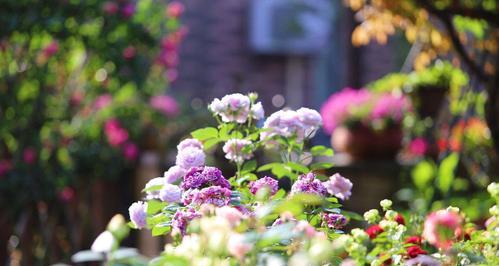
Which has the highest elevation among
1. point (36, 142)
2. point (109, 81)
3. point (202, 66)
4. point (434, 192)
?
point (202, 66)

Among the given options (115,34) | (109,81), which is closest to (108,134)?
(109,81)

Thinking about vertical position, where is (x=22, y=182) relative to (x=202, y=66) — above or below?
below

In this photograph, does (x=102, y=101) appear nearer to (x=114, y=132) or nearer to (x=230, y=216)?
(x=114, y=132)

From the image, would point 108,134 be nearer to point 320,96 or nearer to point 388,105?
point 388,105

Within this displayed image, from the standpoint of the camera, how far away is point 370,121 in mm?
5523

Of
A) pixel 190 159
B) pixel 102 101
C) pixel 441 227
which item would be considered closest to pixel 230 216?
pixel 441 227

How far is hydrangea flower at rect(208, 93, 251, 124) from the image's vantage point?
6.41 ft

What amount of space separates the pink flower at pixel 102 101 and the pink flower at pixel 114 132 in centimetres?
10

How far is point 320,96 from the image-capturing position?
27.0 feet

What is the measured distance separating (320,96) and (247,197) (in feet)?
20.9

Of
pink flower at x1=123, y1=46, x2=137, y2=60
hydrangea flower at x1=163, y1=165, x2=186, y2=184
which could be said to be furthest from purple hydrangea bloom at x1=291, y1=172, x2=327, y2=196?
pink flower at x1=123, y1=46, x2=137, y2=60

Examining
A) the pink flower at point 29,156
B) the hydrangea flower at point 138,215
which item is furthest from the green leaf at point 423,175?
the hydrangea flower at point 138,215

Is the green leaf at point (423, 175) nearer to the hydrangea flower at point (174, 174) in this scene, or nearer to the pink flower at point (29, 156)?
Result: the pink flower at point (29, 156)

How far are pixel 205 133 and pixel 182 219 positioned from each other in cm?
33
